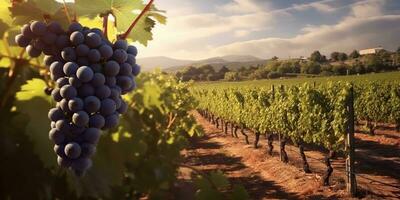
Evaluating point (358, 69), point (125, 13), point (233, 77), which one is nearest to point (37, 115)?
point (125, 13)

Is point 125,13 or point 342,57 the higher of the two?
point 342,57

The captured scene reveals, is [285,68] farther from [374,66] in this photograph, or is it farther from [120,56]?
[120,56]

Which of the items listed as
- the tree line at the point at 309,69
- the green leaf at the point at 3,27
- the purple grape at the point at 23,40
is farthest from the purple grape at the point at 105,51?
the tree line at the point at 309,69

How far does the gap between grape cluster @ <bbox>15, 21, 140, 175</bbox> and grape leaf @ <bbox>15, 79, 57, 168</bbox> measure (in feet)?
0.44

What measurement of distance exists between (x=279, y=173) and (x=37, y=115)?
1372cm

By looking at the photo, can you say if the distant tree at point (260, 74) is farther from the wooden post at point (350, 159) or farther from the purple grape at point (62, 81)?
the purple grape at point (62, 81)

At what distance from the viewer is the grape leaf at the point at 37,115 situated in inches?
46.6

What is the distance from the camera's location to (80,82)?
1024 mm

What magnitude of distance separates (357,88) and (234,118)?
7.01 meters

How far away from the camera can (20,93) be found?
1.22 metres

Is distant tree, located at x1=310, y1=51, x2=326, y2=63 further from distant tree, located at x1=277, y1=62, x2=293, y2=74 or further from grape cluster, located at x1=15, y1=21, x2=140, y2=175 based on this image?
grape cluster, located at x1=15, y1=21, x2=140, y2=175

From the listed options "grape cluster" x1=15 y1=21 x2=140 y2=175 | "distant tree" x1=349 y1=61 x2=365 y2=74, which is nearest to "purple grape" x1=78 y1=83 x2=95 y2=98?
"grape cluster" x1=15 y1=21 x2=140 y2=175

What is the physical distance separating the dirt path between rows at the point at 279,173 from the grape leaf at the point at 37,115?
7153mm

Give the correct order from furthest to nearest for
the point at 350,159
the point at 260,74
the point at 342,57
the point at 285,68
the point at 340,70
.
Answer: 1. the point at 342,57
2. the point at 285,68
3. the point at 260,74
4. the point at 340,70
5. the point at 350,159
